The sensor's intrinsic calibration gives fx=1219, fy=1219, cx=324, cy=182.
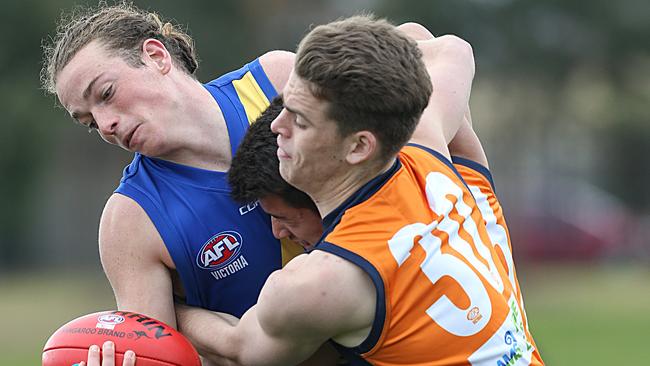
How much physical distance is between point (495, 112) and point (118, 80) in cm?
3146

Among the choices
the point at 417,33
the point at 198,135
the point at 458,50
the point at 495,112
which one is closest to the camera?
the point at 198,135

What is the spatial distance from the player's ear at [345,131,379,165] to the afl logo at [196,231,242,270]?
960 mm

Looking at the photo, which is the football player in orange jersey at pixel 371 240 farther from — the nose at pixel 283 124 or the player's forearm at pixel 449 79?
the player's forearm at pixel 449 79

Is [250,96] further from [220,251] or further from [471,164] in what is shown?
[471,164]

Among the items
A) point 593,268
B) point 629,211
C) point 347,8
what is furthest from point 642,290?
point 347,8

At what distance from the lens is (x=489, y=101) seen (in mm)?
35562

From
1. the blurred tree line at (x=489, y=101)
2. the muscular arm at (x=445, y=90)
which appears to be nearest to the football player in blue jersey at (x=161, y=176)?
the muscular arm at (x=445, y=90)

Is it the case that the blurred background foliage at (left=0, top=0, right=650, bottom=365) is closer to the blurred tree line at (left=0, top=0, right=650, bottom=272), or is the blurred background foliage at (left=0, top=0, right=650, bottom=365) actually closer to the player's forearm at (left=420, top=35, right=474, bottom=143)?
the blurred tree line at (left=0, top=0, right=650, bottom=272)

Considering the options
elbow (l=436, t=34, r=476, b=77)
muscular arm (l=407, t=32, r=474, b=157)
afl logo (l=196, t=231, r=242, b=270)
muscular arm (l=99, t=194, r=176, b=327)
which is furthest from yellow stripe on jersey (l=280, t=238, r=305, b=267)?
elbow (l=436, t=34, r=476, b=77)

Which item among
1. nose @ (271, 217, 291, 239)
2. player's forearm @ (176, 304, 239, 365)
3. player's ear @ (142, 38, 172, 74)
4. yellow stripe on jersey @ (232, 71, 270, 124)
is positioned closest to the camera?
player's forearm @ (176, 304, 239, 365)

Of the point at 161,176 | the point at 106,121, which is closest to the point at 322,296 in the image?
the point at 161,176

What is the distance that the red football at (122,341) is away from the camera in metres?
4.60

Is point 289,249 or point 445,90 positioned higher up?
point 445,90

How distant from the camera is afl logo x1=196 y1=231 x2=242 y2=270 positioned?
16.3ft
